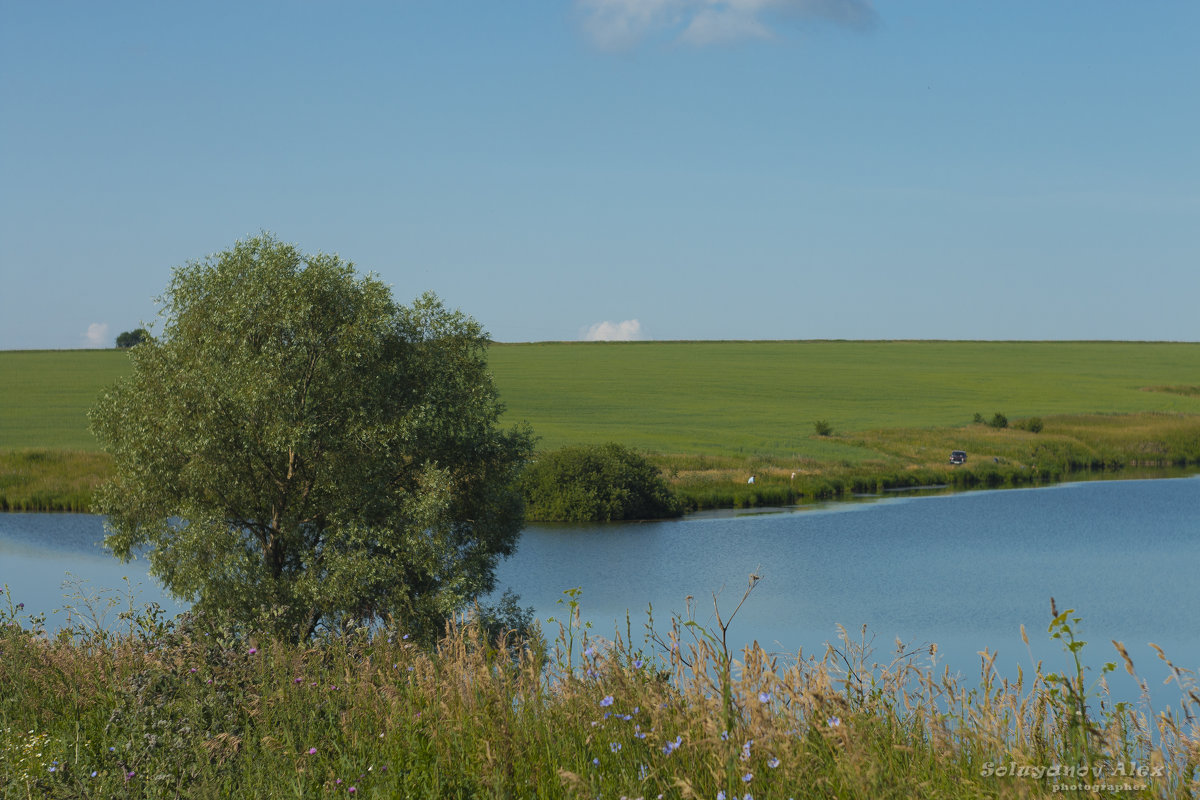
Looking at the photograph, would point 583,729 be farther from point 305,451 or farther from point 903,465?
point 903,465

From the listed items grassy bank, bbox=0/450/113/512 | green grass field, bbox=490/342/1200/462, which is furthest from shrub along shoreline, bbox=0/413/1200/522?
green grass field, bbox=490/342/1200/462

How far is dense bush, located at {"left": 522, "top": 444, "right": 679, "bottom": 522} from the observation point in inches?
1844

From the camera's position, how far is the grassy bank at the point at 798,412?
5666 centimetres

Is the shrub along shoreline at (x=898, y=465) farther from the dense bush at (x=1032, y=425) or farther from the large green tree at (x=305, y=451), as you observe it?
the large green tree at (x=305, y=451)

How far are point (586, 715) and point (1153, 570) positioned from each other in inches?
1450

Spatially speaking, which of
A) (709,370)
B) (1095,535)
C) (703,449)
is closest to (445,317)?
(1095,535)

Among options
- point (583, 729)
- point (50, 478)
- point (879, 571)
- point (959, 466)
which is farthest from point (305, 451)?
point (959, 466)

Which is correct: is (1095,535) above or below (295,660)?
below

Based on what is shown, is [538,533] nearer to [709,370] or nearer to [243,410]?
[243,410]

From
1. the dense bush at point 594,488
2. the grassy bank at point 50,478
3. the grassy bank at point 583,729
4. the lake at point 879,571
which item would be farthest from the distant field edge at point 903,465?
the grassy bank at point 583,729

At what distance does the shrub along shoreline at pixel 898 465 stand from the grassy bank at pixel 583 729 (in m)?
40.4

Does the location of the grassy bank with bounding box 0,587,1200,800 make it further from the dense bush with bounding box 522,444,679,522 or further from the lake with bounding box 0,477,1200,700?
the dense bush with bounding box 522,444,679,522

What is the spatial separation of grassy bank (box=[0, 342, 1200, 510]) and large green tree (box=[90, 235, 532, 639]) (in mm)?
29633

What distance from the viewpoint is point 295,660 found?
21.9ft
